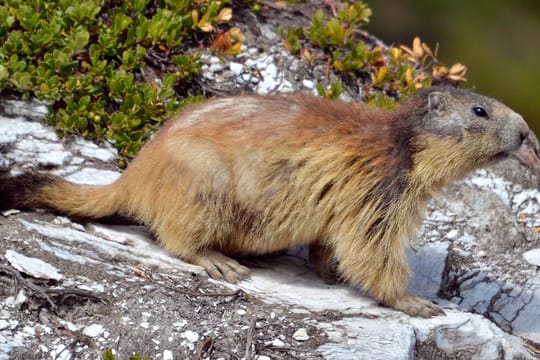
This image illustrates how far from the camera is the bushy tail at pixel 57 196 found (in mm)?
7387

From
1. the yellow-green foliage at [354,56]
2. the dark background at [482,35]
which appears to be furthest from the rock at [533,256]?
the dark background at [482,35]

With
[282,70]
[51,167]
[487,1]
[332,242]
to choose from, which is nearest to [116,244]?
[51,167]

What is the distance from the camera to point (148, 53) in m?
9.34

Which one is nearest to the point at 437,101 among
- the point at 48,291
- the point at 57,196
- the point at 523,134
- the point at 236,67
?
the point at 523,134

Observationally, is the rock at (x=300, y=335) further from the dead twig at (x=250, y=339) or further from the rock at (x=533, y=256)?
the rock at (x=533, y=256)

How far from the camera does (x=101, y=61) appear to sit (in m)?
8.80

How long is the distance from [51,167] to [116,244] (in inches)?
48.8

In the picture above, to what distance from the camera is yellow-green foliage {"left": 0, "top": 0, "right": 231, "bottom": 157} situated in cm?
848

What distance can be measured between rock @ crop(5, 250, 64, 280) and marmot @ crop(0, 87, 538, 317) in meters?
0.91

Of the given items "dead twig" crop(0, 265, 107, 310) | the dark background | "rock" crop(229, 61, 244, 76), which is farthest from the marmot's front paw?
the dark background

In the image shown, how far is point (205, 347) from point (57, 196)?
2.08 meters

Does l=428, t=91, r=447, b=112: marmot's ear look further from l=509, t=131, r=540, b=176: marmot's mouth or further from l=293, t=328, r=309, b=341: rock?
l=293, t=328, r=309, b=341: rock

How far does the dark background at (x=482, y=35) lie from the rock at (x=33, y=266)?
9.62 m

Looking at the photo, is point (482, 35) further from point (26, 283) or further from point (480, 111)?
point (26, 283)
